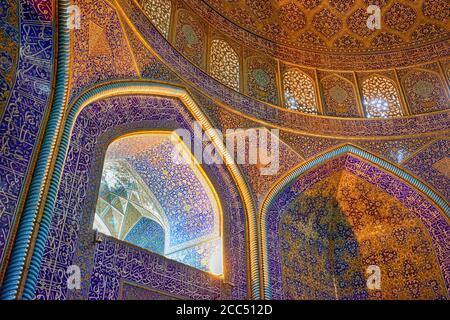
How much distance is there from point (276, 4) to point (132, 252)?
6.88m

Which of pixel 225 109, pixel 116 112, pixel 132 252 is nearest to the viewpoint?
pixel 132 252

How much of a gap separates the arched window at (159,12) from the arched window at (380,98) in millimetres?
4464

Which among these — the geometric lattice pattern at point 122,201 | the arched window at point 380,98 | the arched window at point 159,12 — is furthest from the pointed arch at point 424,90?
the geometric lattice pattern at point 122,201

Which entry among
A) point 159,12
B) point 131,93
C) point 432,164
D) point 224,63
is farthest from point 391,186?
point 159,12

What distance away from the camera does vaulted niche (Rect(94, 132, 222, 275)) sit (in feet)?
24.0

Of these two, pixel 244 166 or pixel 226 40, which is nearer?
pixel 244 166

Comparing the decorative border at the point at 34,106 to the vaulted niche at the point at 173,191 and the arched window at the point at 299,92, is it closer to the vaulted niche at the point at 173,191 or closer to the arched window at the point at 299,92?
the vaulted niche at the point at 173,191

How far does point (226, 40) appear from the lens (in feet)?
30.5

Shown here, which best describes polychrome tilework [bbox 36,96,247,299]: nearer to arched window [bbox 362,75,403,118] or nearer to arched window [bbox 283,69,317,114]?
arched window [bbox 283,69,317,114]

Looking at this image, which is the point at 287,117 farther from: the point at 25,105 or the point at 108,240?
the point at 25,105

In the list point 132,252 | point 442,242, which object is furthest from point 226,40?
point 442,242

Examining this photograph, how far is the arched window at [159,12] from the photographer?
7.56m
